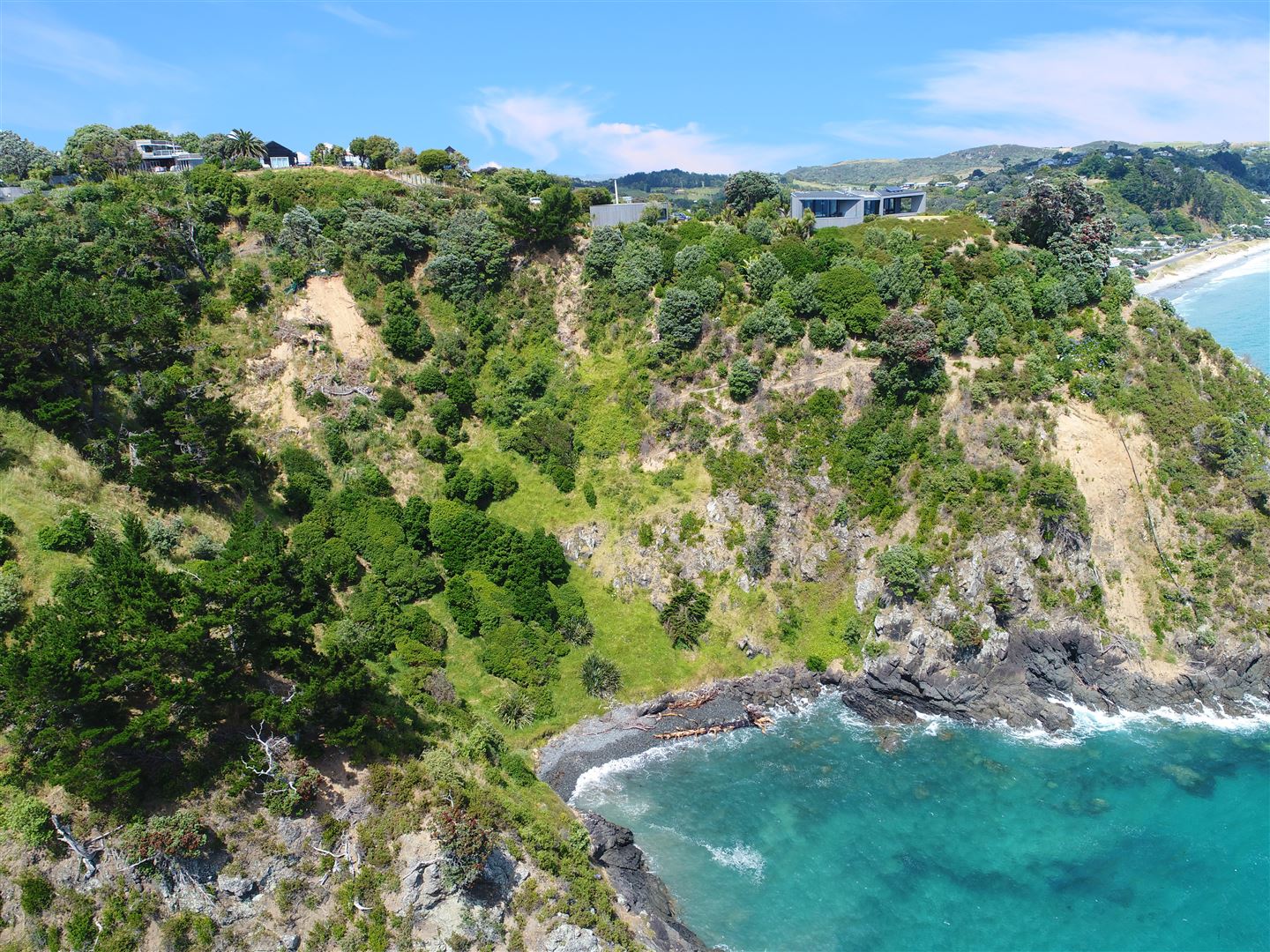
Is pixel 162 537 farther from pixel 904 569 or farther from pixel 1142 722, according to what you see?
pixel 1142 722

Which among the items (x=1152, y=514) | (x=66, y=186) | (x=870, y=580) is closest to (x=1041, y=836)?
(x=870, y=580)

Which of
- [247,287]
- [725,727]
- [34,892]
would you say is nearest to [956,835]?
[725,727]

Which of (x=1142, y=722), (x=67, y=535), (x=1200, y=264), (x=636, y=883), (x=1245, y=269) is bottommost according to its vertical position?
(x=636, y=883)

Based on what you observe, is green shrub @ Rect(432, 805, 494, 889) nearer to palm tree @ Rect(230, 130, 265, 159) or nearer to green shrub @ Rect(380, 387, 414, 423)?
green shrub @ Rect(380, 387, 414, 423)

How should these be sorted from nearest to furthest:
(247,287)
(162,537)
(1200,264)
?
(162,537) < (247,287) < (1200,264)

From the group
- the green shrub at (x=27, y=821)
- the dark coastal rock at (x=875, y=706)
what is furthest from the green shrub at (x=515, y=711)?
the green shrub at (x=27, y=821)

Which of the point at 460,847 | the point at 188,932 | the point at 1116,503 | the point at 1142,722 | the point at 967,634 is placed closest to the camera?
the point at 188,932

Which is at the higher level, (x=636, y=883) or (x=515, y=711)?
(x=515, y=711)

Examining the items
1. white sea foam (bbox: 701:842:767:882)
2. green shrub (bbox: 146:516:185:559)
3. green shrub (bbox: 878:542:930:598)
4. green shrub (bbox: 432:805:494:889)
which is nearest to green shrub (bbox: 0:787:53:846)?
green shrub (bbox: 432:805:494:889)
